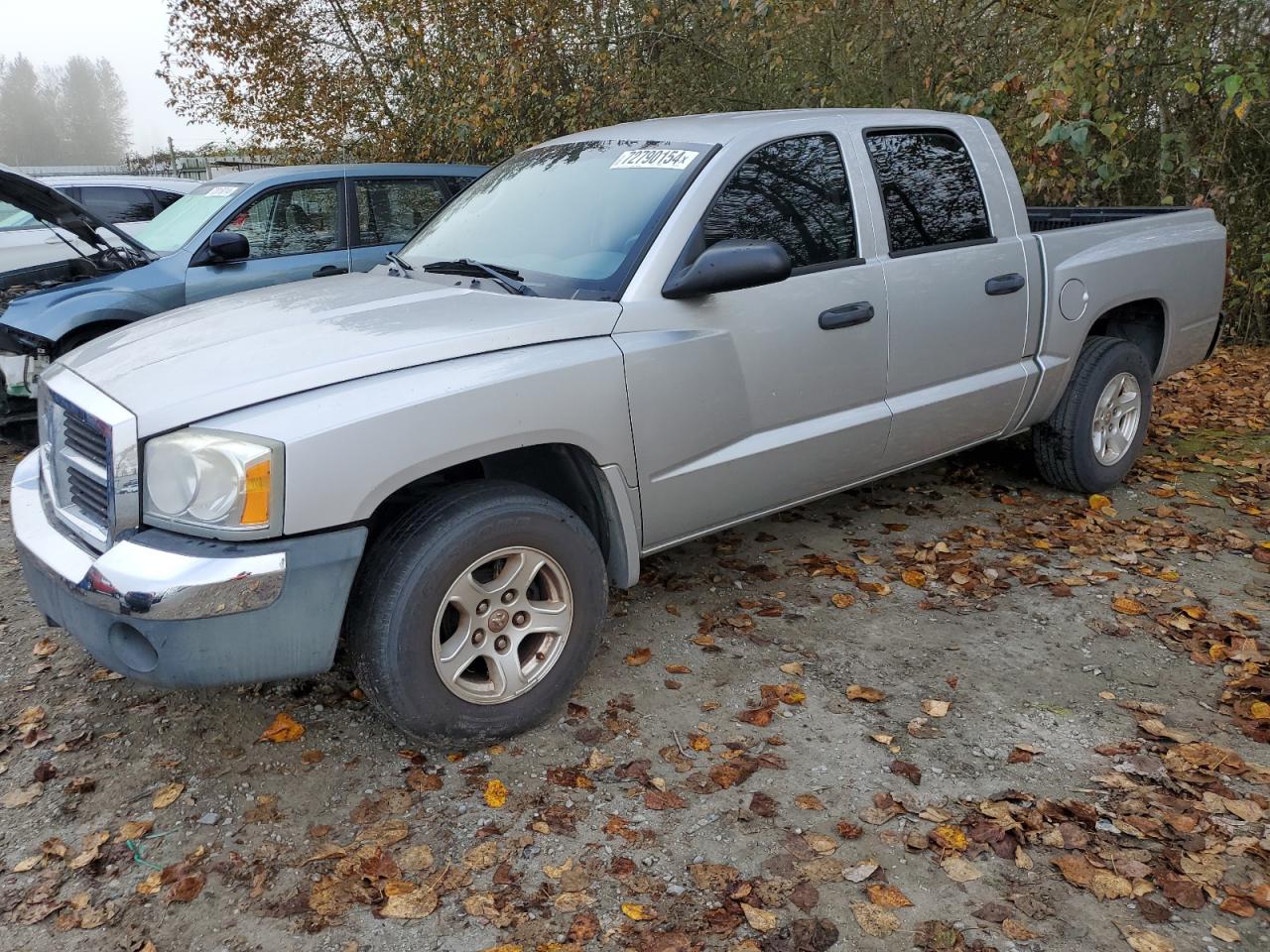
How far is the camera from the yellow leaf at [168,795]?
297 centimetres

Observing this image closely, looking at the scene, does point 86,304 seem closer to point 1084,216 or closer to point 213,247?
point 213,247

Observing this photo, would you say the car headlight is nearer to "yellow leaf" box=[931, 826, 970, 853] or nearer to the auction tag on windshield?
the auction tag on windshield

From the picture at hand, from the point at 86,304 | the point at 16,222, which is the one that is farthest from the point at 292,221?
the point at 16,222

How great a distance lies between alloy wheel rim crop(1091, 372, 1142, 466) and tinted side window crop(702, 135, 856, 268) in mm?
2035

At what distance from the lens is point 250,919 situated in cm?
253

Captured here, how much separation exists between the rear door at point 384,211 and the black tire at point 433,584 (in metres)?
4.54

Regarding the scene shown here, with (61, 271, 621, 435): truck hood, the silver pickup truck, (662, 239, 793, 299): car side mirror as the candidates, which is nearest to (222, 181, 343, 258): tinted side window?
the silver pickup truck

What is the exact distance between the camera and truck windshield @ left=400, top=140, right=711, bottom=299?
347 cm

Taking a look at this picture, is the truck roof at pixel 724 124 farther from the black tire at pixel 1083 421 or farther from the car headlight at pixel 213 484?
the car headlight at pixel 213 484

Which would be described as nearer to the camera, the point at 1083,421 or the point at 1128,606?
the point at 1128,606

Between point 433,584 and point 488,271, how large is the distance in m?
1.27

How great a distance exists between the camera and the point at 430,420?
2.81m

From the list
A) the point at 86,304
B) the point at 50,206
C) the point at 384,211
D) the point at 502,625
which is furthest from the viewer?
the point at 384,211

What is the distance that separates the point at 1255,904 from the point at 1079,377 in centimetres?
307
